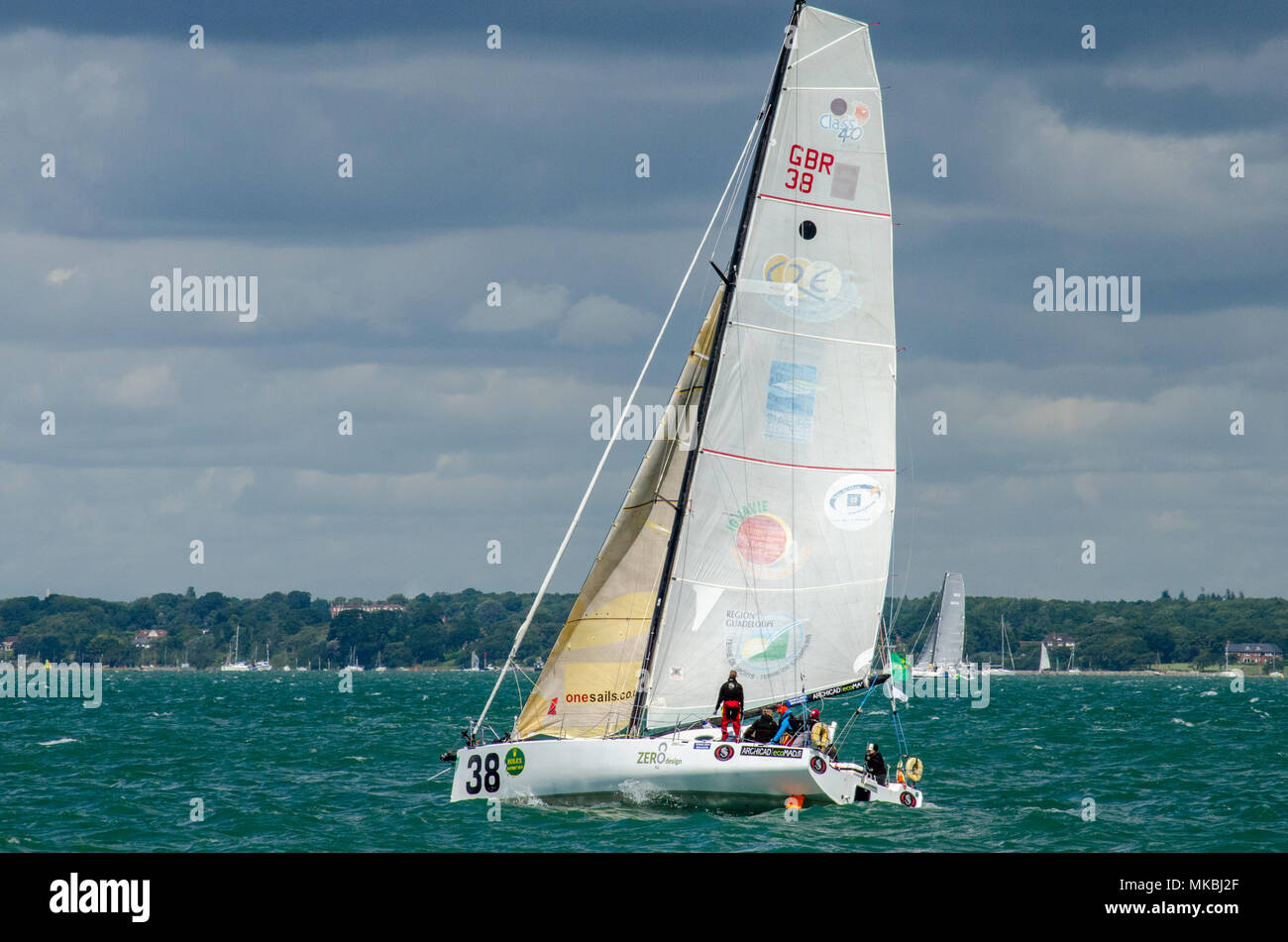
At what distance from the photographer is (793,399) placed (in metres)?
28.3

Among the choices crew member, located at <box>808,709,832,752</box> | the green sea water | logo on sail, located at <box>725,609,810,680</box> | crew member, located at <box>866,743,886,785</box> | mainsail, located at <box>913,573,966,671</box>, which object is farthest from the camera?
mainsail, located at <box>913,573,966,671</box>

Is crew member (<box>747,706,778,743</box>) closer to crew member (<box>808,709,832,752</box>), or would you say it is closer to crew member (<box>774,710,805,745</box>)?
crew member (<box>774,710,805,745</box>)

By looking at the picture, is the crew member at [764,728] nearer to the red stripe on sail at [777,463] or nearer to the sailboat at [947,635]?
the red stripe on sail at [777,463]

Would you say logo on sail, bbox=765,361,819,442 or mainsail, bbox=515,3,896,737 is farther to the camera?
logo on sail, bbox=765,361,819,442

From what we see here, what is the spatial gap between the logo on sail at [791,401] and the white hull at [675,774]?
5.81m

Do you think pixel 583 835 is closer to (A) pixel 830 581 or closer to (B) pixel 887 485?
(A) pixel 830 581

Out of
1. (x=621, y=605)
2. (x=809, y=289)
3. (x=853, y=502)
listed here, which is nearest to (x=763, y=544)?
(x=853, y=502)

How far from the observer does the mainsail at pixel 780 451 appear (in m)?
28.2

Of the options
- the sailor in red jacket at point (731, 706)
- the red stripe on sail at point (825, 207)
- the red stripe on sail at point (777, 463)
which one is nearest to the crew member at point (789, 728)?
the sailor in red jacket at point (731, 706)

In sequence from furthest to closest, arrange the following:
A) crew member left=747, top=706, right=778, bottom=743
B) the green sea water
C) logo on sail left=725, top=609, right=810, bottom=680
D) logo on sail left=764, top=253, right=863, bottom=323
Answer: logo on sail left=725, top=609, right=810, bottom=680 < logo on sail left=764, top=253, right=863, bottom=323 < crew member left=747, top=706, right=778, bottom=743 < the green sea water

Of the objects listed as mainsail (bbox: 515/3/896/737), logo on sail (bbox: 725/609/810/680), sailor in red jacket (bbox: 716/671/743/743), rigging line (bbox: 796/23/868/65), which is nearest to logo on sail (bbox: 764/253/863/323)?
mainsail (bbox: 515/3/896/737)

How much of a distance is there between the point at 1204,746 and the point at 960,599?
283 ft

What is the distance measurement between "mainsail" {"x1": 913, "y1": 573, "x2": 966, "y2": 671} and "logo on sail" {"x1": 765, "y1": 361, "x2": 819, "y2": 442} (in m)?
107

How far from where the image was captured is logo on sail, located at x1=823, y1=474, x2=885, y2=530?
2864 cm
